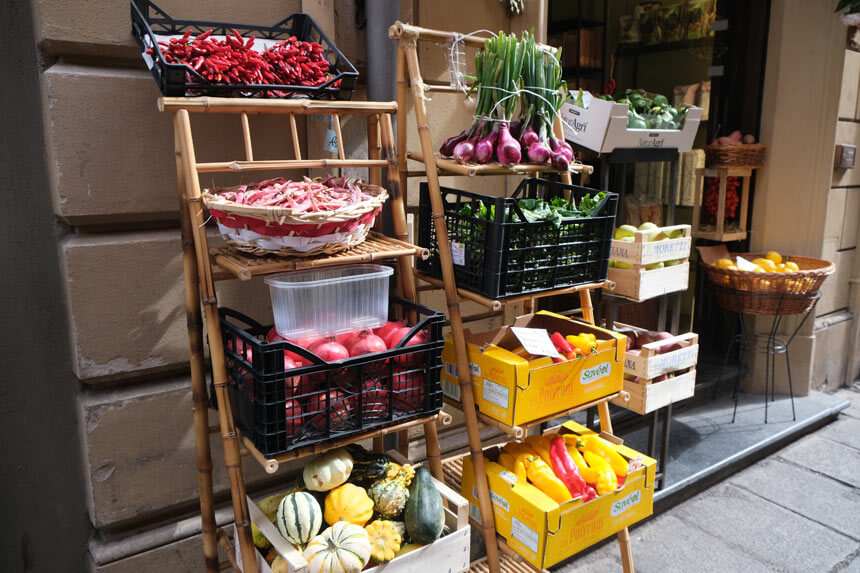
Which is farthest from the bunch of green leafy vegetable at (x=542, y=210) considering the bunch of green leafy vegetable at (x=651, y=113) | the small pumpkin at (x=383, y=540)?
the small pumpkin at (x=383, y=540)

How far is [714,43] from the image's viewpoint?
15.3 ft

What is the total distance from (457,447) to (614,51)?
3.33 metres

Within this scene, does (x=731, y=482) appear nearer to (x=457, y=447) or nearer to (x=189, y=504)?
(x=457, y=447)

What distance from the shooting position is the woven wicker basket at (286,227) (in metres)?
1.68

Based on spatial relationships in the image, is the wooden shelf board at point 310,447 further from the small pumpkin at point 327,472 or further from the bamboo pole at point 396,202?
the bamboo pole at point 396,202

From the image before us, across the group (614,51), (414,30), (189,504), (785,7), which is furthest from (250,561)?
(785,7)

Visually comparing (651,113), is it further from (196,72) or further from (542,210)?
(196,72)

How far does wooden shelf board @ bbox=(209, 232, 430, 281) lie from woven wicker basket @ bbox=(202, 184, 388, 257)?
0.02m

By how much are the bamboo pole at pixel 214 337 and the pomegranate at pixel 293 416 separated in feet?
0.64

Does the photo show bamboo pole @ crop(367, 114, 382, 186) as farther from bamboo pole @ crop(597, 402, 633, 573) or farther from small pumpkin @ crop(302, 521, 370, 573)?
bamboo pole @ crop(597, 402, 633, 573)

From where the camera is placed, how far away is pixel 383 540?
6.37 feet

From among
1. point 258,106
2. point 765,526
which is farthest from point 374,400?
point 765,526

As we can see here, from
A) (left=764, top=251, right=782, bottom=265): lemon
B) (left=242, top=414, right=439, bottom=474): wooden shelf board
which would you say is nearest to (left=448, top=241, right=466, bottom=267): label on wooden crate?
(left=242, top=414, right=439, bottom=474): wooden shelf board

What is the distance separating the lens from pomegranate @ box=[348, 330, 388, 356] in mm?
1901
